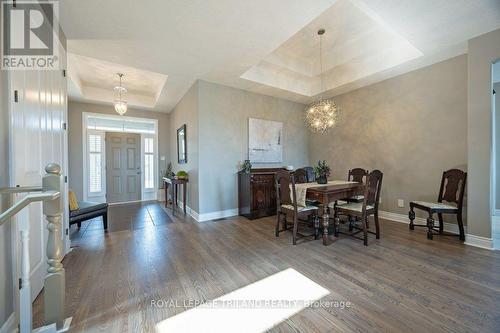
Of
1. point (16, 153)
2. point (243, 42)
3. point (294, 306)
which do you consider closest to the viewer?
point (16, 153)

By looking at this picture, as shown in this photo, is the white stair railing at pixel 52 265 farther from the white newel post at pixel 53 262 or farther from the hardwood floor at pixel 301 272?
the hardwood floor at pixel 301 272

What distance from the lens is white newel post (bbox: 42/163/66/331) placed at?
1288mm

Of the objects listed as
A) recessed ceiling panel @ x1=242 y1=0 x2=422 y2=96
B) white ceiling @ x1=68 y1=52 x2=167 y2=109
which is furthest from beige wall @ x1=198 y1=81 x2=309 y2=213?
white ceiling @ x1=68 y1=52 x2=167 y2=109

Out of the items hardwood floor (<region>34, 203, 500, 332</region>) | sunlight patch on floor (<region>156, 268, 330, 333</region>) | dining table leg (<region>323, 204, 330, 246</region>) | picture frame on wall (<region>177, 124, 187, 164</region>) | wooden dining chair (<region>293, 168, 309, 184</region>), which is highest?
picture frame on wall (<region>177, 124, 187, 164</region>)

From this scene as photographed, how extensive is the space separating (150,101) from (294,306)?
5977 mm

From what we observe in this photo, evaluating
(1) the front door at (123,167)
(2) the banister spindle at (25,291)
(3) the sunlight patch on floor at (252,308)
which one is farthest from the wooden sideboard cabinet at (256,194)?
(1) the front door at (123,167)

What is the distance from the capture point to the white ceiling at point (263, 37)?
7.06ft

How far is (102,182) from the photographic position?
18.1ft

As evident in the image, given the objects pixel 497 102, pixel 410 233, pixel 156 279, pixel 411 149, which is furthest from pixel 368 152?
pixel 156 279

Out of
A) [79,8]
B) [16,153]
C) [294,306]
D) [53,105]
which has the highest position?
[79,8]

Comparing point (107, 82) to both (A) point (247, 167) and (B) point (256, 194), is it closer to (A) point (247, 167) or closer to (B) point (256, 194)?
(A) point (247, 167)

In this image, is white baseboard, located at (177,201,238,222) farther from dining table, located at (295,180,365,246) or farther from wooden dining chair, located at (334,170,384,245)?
wooden dining chair, located at (334,170,384,245)

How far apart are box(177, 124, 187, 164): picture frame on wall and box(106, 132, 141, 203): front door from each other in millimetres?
1631

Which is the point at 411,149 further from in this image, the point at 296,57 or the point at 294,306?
the point at 294,306
